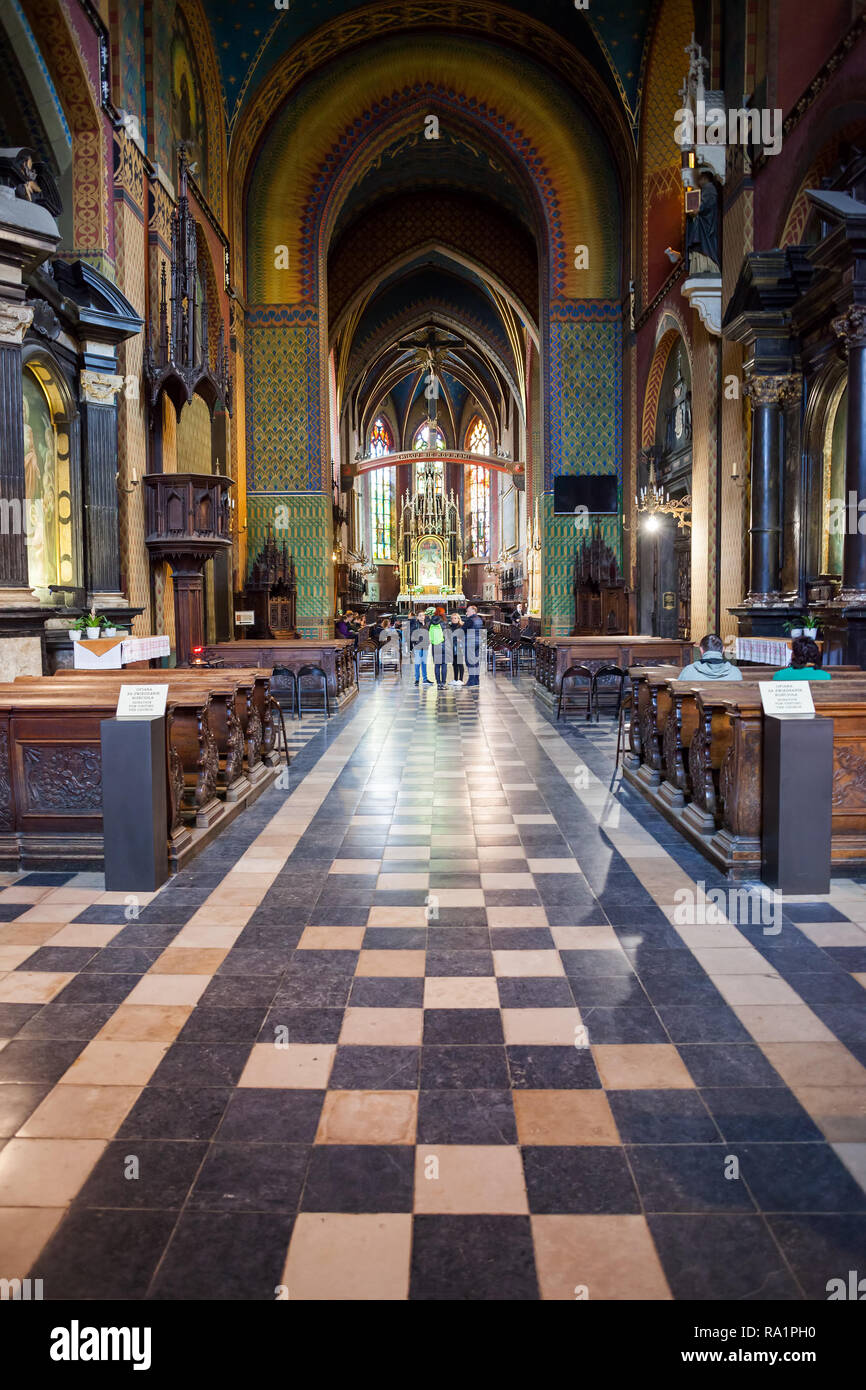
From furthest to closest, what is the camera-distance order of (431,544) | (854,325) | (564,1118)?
(431,544) < (854,325) < (564,1118)

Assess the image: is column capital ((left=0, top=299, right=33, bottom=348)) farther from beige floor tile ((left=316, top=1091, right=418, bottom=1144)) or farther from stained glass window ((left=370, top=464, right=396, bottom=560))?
stained glass window ((left=370, top=464, right=396, bottom=560))

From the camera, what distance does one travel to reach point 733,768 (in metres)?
5.22

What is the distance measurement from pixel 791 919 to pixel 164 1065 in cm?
291

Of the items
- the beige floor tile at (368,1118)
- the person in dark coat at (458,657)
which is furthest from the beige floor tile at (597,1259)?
the person in dark coat at (458,657)

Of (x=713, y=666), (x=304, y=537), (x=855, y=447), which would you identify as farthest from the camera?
(x=304, y=537)

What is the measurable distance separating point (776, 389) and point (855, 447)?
7.79 ft

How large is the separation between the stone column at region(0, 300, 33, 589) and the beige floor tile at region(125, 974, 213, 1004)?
5338 millimetres

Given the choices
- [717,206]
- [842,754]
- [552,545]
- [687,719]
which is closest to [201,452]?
[552,545]

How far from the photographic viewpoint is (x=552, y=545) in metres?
19.8

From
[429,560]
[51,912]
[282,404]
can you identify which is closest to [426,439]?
[429,560]

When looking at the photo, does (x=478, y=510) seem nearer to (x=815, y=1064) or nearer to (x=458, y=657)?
(x=458, y=657)

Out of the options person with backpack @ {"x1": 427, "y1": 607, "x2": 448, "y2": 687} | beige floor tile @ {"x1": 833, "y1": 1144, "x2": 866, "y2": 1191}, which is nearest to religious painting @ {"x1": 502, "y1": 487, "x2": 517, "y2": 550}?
person with backpack @ {"x1": 427, "y1": 607, "x2": 448, "y2": 687}

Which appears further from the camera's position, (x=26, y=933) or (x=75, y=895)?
(x=75, y=895)
